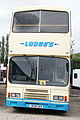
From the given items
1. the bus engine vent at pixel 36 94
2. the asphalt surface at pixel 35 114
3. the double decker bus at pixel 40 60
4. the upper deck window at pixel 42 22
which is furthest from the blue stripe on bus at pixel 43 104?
the upper deck window at pixel 42 22

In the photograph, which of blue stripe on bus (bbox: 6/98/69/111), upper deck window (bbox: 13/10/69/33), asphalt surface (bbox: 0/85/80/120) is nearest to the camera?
asphalt surface (bbox: 0/85/80/120)

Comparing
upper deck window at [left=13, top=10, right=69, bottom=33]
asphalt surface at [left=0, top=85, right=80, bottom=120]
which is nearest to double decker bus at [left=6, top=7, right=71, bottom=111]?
upper deck window at [left=13, top=10, right=69, bottom=33]

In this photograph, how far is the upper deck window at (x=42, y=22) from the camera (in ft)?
38.7

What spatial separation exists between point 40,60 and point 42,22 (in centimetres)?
178

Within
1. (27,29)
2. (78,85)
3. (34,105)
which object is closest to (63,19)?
(27,29)

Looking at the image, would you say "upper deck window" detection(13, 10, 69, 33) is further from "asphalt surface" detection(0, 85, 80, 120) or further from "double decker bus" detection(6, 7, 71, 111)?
"asphalt surface" detection(0, 85, 80, 120)

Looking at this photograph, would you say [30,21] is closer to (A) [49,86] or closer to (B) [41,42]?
(B) [41,42]

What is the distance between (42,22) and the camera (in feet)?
39.0

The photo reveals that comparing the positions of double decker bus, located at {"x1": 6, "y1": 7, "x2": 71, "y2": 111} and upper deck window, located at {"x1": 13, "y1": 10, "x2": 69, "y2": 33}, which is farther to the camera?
upper deck window, located at {"x1": 13, "y1": 10, "x2": 69, "y2": 33}

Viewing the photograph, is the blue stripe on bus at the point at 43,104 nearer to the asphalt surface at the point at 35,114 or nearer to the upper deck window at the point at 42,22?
the asphalt surface at the point at 35,114

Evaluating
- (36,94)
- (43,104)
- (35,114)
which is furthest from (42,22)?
(35,114)

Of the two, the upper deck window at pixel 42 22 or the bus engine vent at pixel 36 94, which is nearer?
the bus engine vent at pixel 36 94

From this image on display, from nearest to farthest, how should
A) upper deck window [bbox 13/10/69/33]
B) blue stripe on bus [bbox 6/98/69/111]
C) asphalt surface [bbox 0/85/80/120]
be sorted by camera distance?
asphalt surface [bbox 0/85/80/120] → blue stripe on bus [bbox 6/98/69/111] → upper deck window [bbox 13/10/69/33]

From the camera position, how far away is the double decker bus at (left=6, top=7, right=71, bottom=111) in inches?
441
